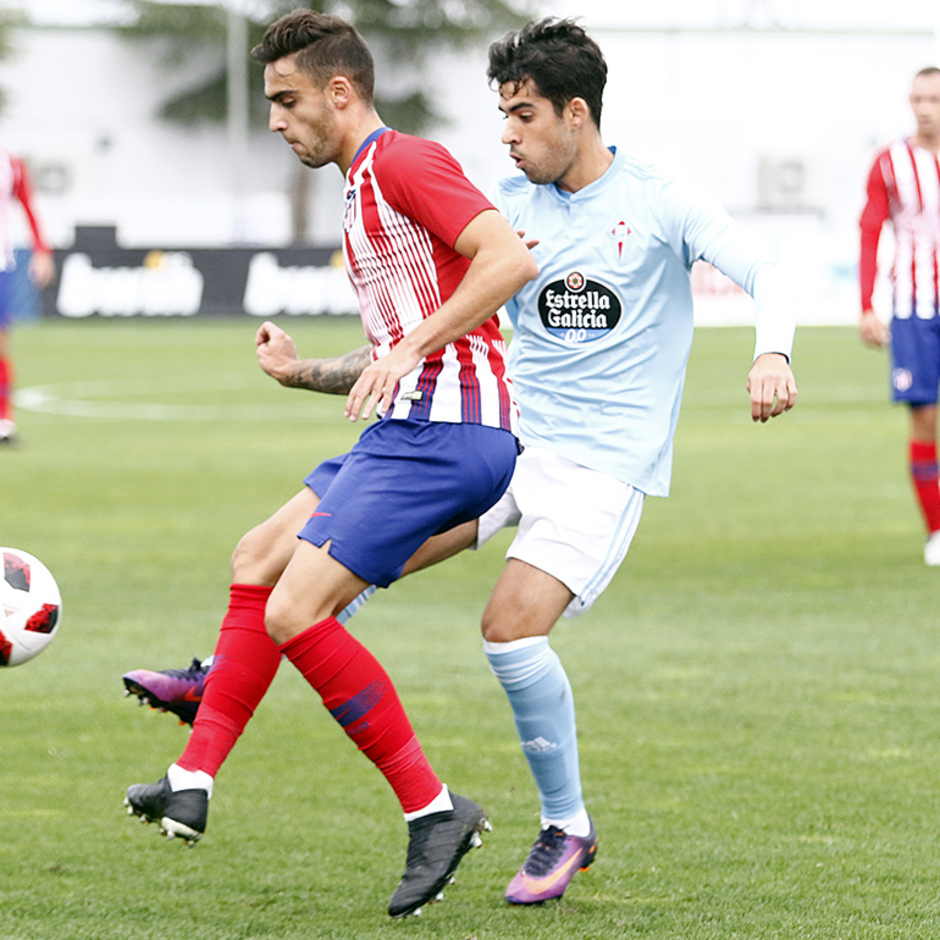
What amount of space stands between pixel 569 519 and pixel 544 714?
470 mm

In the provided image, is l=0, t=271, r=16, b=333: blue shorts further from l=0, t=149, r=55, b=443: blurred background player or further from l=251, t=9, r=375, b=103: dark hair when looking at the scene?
l=251, t=9, r=375, b=103: dark hair

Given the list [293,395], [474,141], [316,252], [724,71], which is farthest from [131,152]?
[293,395]

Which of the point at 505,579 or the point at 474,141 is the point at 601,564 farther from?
the point at 474,141

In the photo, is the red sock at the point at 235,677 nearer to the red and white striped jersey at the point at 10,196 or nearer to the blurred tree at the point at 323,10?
the red and white striped jersey at the point at 10,196

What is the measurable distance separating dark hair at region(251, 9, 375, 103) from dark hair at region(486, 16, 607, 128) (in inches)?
15.4

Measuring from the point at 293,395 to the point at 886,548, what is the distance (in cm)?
1070

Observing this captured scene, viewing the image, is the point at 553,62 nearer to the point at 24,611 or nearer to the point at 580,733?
the point at 24,611

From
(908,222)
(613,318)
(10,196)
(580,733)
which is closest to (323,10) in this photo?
(10,196)

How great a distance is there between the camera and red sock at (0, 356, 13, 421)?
13.3 metres

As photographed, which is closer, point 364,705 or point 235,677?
point 364,705

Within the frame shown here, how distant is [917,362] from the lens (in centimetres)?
890

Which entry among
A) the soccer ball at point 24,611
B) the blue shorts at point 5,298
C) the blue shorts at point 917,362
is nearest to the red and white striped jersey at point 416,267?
the soccer ball at point 24,611

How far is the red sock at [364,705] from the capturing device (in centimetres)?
400

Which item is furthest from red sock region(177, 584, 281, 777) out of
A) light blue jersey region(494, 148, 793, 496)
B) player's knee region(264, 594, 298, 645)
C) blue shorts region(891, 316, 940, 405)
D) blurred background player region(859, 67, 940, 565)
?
blue shorts region(891, 316, 940, 405)
